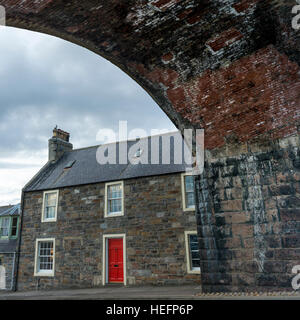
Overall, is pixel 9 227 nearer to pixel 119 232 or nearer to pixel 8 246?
pixel 8 246

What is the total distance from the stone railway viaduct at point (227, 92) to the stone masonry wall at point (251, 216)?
2 centimetres

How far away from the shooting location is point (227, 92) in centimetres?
501

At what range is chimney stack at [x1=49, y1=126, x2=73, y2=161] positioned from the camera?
53.1 ft

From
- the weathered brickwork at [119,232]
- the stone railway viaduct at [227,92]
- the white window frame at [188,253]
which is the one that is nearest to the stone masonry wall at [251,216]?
the stone railway viaduct at [227,92]

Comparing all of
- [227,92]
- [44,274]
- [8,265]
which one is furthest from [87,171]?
[227,92]

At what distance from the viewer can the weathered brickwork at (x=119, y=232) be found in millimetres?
10414

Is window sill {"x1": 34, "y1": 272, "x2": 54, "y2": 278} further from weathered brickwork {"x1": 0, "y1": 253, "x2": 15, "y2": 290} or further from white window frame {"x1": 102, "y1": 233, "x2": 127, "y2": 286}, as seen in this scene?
white window frame {"x1": 102, "y1": 233, "x2": 127, "y2": 286}

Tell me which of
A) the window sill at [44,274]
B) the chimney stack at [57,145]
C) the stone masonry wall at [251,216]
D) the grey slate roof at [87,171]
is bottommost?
the window sill at [44,274]

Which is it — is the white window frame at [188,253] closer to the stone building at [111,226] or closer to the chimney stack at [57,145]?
the stone building at [111,226]

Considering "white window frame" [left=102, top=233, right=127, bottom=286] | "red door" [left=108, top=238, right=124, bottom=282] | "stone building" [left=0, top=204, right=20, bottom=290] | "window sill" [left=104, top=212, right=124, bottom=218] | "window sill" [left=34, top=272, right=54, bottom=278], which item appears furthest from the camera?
"stone building" [left=0, top=204, right=20, bottom=290]

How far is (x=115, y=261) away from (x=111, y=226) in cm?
146

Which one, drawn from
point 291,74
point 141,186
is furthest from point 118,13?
point 141,186

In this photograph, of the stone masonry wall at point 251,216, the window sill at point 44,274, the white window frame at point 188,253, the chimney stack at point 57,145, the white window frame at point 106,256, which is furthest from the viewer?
the chimney stack at point 57,145

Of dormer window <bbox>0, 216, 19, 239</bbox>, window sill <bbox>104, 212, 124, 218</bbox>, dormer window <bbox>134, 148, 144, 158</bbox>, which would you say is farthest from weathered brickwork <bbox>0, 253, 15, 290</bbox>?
dormer window <bbox>134, 148, 144, 158</bbox>
